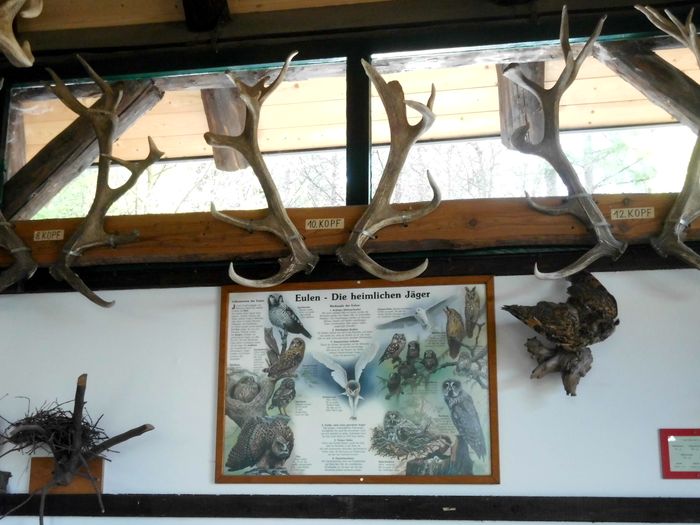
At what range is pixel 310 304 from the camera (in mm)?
3480

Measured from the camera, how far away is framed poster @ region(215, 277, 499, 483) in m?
3.25

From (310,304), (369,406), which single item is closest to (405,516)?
(369,406)

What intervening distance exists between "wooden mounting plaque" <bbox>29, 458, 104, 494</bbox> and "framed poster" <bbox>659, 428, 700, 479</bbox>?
2098mm

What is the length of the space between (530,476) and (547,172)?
1183 mm

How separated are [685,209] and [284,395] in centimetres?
161

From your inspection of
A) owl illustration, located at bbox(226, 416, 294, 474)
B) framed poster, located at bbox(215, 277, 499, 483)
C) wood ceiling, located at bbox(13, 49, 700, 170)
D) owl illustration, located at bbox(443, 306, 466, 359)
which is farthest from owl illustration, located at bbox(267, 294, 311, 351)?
wood ceiling, located at bbox(13, 49, 700, 170)

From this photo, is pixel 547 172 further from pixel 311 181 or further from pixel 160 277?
pixel 160 277

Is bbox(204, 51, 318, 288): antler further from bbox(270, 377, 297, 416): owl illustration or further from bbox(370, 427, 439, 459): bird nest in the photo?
bbox(370, 427, 439, 459): bird nest

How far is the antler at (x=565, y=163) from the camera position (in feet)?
10.4

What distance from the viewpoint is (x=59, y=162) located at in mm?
3910

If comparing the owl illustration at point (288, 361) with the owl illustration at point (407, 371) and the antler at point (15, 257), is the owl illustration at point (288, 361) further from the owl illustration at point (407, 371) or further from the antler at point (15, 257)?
the antler at point (15, 257)

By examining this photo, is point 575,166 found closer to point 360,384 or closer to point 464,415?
point 464,415

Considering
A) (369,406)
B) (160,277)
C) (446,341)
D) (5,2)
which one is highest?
(5,2)

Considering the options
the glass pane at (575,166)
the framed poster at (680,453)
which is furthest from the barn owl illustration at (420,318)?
the framed poster at (680,453)
